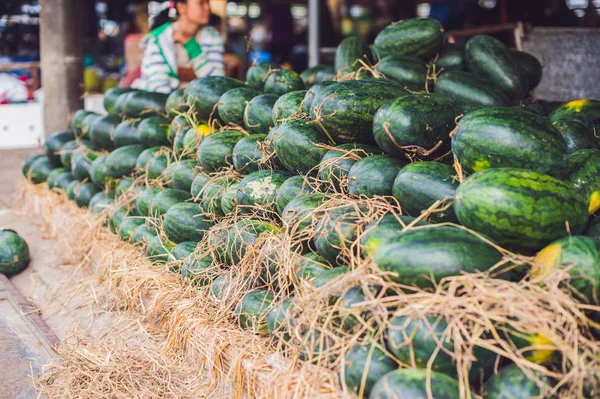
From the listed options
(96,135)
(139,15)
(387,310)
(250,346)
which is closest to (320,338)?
(387,310)

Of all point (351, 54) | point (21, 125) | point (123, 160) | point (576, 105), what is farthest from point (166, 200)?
point (21, 125)

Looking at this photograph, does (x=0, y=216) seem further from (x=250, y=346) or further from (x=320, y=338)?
(x=320, y=338)

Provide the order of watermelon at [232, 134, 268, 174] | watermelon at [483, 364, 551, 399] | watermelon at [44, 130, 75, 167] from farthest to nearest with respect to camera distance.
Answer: watermelon at [44, 130, 75, 167], watermelon at [232, 134, 268, 174], watermelon at [483, 364, 551, 399]

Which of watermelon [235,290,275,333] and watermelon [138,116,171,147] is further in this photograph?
watermelon [138,116,171,147]

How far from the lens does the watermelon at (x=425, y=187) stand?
254 cm

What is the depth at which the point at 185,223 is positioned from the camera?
3.64m

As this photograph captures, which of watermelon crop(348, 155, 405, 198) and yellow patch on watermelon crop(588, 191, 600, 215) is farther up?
watermelon crop(348, 155, 405, 198)

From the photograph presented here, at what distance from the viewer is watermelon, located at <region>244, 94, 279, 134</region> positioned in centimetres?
373

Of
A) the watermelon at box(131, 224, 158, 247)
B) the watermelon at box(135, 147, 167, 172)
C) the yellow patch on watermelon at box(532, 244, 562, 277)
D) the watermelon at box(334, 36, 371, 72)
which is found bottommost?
the watermelon at box(131, 224, 158, 247)

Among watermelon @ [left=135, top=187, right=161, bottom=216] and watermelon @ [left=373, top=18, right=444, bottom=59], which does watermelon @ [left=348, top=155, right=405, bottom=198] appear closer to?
watermelon @ [left=373, top=18, right=444, bottom=59]

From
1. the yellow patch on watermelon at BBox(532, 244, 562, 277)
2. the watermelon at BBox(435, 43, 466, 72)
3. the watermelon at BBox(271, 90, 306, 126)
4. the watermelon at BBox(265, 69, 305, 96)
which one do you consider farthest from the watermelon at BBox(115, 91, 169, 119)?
the yellow patch on watermelon at BBox(532, 244, 562, 277)

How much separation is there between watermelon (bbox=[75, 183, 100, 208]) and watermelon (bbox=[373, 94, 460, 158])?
3030mm

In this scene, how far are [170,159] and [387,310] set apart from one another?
248cm

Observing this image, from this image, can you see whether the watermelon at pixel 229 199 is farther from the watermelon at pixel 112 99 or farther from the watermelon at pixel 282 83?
the watermelon at pixel 112 99
